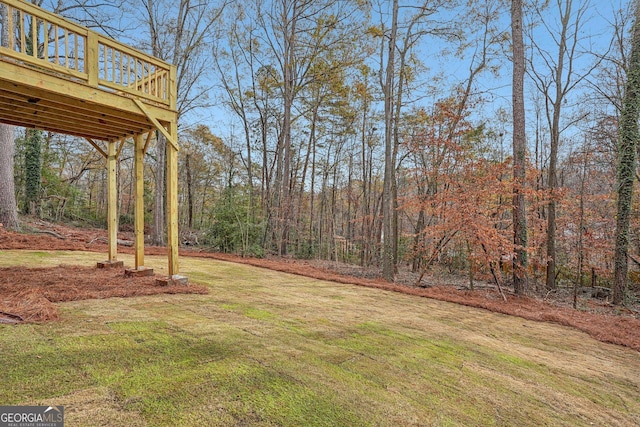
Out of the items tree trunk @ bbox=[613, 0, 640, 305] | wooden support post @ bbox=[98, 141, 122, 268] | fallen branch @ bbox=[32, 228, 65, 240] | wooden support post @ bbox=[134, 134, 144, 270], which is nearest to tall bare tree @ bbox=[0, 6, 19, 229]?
fallen branch @ bbox=[32, 228, 65, 240]

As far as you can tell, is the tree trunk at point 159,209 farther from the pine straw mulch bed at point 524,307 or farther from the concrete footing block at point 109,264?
the concrete footing block at point 109,264

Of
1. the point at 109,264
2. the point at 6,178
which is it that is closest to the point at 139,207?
the point at 109,264

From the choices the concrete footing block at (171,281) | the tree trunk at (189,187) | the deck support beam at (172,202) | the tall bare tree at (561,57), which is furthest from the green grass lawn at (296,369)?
the tree trunk at (189,187)

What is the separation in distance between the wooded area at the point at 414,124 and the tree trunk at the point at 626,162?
0.04 meters

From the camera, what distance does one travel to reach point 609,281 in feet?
26.9

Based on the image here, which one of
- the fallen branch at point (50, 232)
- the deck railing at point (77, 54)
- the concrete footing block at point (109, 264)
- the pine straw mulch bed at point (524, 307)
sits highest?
the deck railing at point (77, 54)

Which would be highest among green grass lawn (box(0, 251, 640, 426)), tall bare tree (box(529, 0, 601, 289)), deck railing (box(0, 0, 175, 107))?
tall bare tree (box(529, 0, 601, 289))

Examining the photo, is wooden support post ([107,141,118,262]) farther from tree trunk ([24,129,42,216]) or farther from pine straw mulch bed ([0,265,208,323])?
tree trunk ([24,129,42,216])

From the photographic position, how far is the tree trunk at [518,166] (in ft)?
18.2

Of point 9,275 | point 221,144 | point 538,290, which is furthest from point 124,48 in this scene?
point 221,144

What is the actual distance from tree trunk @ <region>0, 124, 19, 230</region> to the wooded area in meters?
0.04

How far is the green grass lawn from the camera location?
149cm

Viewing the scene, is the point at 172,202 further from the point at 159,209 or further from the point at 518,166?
the point at 159,209

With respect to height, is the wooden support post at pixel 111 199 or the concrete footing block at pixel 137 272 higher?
the wooden support post at pixel 111 199
